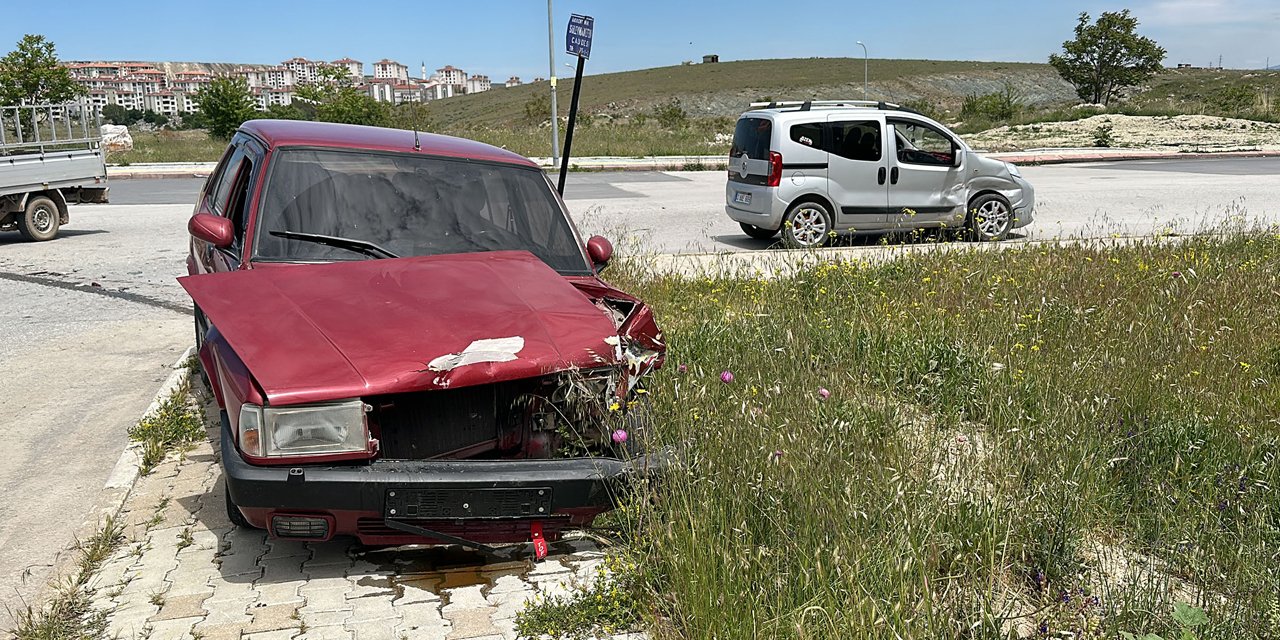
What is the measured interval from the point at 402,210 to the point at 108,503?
1.98m

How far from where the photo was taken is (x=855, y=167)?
1307cm

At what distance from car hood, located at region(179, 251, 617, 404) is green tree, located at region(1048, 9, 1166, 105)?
67.1 m

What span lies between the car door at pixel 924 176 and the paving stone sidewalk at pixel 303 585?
993 centimetres

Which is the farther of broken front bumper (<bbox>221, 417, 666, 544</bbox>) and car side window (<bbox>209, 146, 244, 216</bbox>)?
car side window (<bbox>209, 146, 244, 216</bbox>)

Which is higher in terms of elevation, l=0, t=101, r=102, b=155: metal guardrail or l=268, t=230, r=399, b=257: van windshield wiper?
l=0, t=101, r=102, b=155: metal guardrail

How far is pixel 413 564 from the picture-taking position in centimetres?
418

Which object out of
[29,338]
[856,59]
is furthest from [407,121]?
[856,59]

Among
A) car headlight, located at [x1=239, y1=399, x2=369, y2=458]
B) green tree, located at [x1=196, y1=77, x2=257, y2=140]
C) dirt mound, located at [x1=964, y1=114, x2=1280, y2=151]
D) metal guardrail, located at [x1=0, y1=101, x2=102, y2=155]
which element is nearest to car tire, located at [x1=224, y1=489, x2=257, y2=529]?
car headlight, located at [x1=239, y1=399, x2=369, y2=458]

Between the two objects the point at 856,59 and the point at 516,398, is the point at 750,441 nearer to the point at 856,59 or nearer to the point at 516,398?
the point at 516,398

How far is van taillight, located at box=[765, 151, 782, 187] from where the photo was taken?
12844 millimetres

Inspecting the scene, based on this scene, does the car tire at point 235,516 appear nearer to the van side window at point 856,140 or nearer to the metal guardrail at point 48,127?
the van side window at point 856,140

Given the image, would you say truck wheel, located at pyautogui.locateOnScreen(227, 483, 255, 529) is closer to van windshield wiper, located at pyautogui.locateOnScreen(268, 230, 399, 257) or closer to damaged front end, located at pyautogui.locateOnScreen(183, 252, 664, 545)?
damaged front end, located at pyautogui.locateOnScreen(183, 252, 664, 545)

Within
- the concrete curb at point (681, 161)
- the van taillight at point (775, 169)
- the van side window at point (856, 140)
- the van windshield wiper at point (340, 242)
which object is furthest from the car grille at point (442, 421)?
the concrete curb at point (681, 161)

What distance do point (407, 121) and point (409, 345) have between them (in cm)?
3330
